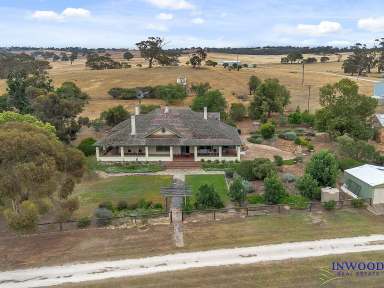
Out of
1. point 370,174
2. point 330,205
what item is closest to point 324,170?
point 370,174

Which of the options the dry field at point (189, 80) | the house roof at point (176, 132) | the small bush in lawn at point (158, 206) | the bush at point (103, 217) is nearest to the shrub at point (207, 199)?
the small bush in lawn at point (158, 206)

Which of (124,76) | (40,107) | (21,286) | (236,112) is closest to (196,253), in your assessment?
(21,286)

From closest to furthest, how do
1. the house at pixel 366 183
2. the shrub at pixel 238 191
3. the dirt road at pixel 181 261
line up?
the dirt road at pixel 181 261 → the shrub at pixel 238 191 → the house at pixel 366 183

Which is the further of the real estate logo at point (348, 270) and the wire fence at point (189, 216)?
the wire fence at point (189, 216)

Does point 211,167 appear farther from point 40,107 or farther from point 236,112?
point 236,112

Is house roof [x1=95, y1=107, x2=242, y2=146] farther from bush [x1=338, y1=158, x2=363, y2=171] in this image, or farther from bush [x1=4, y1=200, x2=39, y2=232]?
bush [x1=4, y1=200, x2=39, y2=232]

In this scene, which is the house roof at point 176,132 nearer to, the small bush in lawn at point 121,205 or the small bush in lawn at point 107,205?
the small bush in lawn at point 107,205
